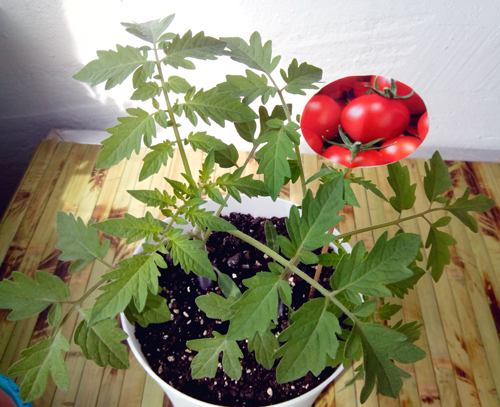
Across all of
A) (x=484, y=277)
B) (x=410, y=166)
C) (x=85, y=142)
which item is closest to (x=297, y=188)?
(x=410, y=166)

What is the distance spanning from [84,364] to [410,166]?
2.62 ft

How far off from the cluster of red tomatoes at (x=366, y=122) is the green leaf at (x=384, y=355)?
20 centimetres

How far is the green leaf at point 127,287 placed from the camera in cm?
51

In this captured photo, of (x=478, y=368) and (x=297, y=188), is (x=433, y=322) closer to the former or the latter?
(x=478, y=368)

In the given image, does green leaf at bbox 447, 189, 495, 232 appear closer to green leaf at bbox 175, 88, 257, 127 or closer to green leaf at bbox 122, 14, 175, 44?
green leaf at bbox 175, 88, 257, 127

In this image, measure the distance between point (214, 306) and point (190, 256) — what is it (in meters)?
0.08

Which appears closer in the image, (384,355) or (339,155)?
(384,355)

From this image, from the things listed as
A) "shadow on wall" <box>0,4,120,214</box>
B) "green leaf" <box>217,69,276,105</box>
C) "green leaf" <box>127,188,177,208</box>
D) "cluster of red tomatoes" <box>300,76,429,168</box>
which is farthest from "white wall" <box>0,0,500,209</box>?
"green leaf" <box>127,188,177,208</box>

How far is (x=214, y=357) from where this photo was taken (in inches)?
23.8

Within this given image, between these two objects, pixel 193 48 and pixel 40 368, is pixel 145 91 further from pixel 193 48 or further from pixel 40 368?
pixel 40 368

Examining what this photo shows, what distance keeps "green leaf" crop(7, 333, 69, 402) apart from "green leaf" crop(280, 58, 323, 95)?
1.29 ft

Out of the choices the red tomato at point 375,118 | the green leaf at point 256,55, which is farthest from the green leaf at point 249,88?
the red tomato at point 375,118

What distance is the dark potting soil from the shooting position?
69 cm

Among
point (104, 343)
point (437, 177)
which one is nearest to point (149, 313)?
point (104, 343)
